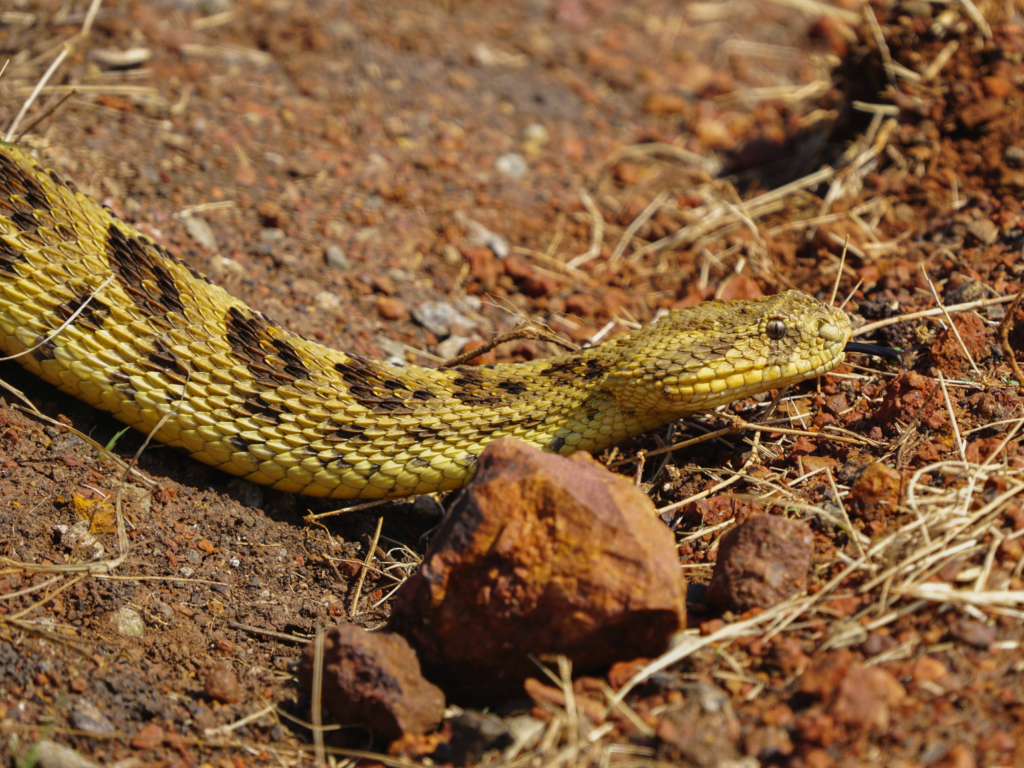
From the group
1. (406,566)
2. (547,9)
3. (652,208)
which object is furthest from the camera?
(547,9)

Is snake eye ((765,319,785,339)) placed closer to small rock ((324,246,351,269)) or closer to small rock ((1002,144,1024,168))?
small rock ((1002,144,1024,168))

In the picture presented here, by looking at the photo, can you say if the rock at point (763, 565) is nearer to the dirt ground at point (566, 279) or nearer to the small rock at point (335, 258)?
the dirt ground at point (566, 279)

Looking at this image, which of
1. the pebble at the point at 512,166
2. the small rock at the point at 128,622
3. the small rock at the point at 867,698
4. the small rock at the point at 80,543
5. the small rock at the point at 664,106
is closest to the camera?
the small rock at the point at 867,698

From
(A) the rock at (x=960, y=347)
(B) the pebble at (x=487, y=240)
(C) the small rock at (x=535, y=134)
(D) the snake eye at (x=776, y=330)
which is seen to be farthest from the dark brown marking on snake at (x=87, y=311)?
(C) the small rock at (x=535, y=134)

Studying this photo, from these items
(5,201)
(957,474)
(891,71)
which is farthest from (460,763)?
(891,71)

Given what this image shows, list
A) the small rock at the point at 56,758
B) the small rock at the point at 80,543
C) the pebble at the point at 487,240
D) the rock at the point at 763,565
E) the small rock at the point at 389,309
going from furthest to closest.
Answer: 1. the pebble at the point at 487,240
2. the small rock at the point at 389,309
3. the small rock at the point at 80,543
4. the rock at the point at 763,565
5. the small rock at the point at 56,758

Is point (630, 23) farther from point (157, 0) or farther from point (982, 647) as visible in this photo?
point (982, 647)

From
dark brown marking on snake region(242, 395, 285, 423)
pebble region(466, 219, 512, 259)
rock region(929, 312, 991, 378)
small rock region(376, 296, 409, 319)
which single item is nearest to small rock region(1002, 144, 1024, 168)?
rock region(929, 312, 991, 378)
